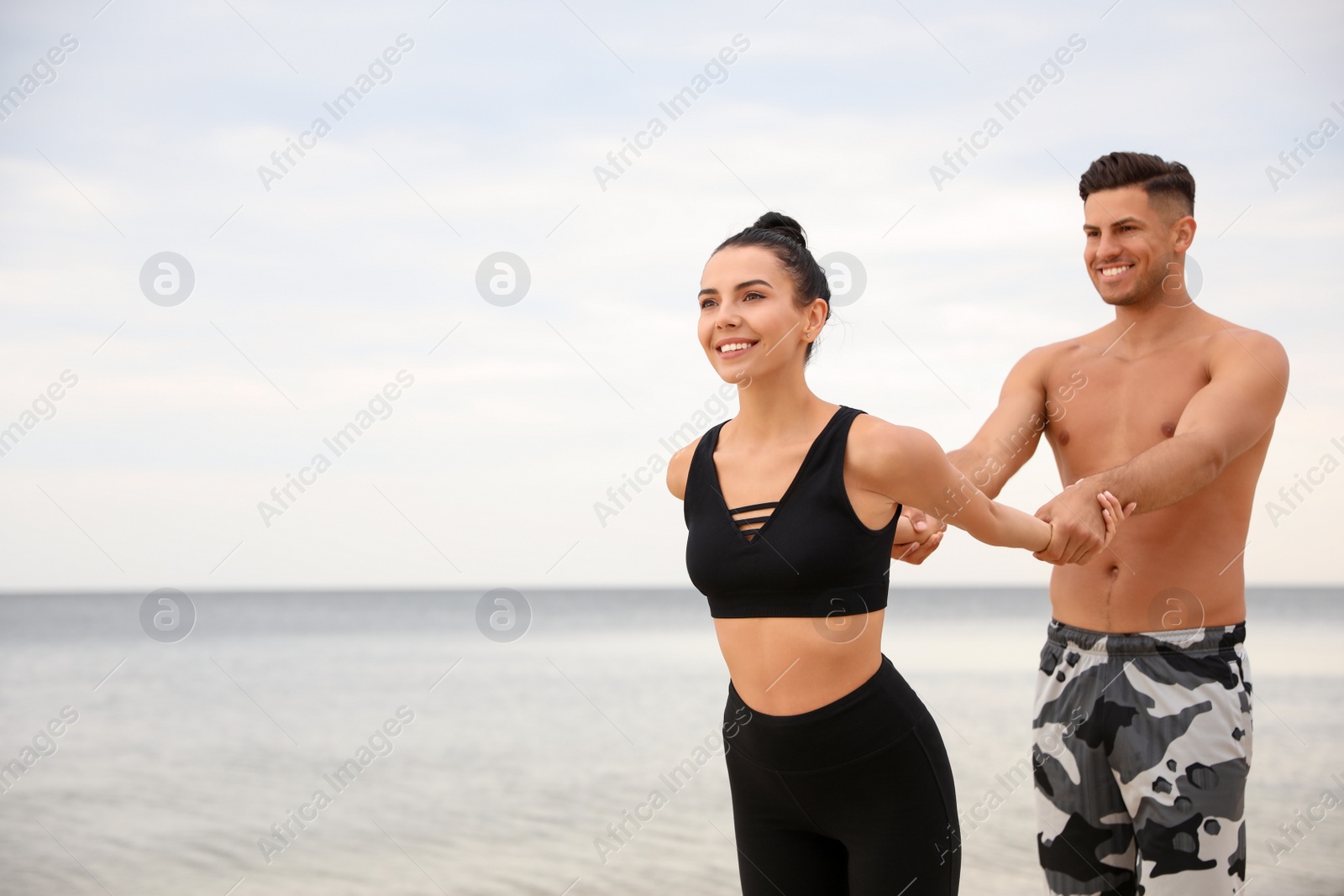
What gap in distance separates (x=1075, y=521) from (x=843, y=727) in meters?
1.00

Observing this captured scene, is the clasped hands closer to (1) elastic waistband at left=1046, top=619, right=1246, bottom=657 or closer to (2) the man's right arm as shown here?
(1) elastic waistband at left=1046, top=619, right=1246, bottom=657

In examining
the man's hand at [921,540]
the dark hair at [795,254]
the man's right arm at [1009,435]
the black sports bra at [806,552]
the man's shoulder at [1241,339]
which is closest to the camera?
the black sports bra at [806,552]

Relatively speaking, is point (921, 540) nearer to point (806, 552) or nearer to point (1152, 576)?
point (1152, 576)

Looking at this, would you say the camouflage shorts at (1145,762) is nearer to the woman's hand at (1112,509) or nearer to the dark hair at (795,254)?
the woman's hand at (1112,509)

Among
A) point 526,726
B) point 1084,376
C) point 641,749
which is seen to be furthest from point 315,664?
point 1084,376

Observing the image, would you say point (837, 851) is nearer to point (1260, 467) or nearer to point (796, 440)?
point (796, 440)

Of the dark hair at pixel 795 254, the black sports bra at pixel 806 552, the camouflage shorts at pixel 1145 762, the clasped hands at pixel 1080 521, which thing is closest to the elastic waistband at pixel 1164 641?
the camouflage shorts at pixel 1145 762

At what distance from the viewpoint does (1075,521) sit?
298 cm

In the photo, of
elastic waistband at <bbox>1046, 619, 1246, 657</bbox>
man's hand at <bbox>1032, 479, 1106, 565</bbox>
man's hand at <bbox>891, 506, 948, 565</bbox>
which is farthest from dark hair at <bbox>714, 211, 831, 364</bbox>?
elastic waistband at <bbox>1046, 619, 1246, 657</bbox>

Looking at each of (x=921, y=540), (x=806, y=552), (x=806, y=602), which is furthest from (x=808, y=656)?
(x=921, y=540)

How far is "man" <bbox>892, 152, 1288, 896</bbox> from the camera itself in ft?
9.69

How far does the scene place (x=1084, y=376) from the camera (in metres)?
3.44

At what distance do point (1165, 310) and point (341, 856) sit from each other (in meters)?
6.72

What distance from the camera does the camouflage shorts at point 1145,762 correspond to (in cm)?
A: 293
